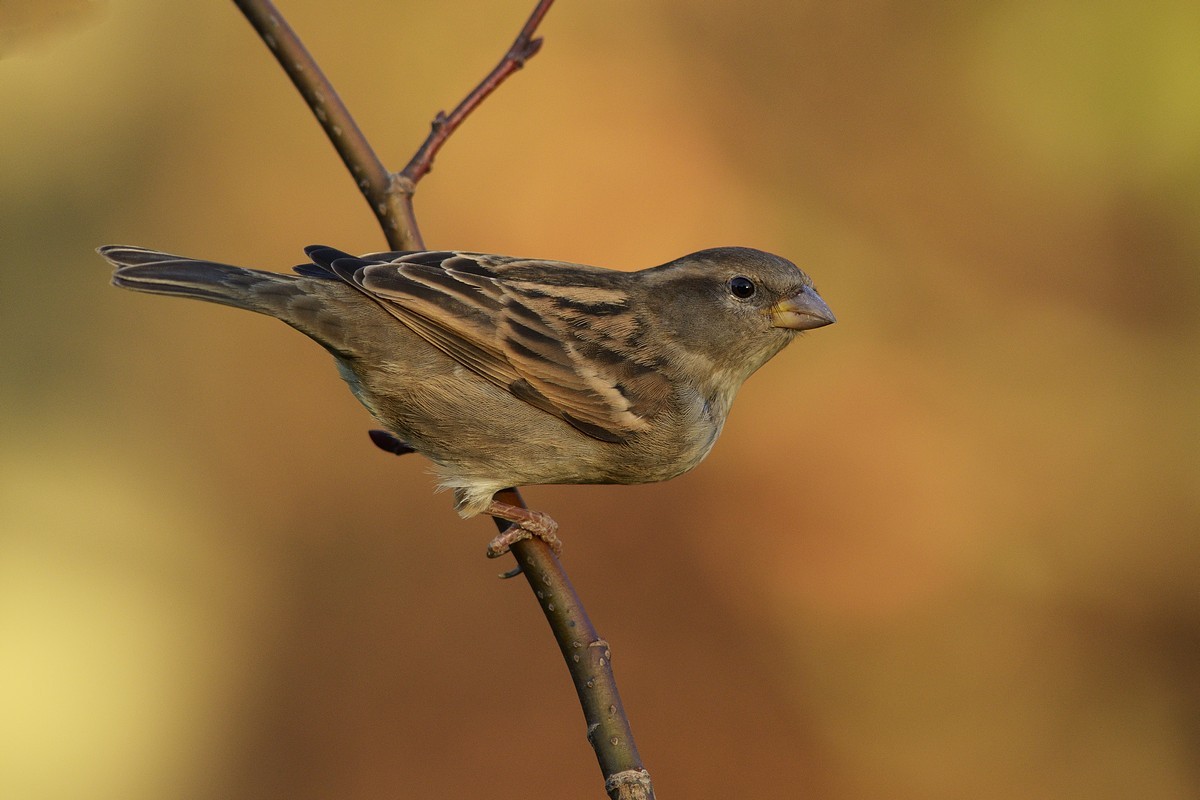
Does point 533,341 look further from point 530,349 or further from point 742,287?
point 742,287

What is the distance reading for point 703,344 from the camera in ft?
13.7

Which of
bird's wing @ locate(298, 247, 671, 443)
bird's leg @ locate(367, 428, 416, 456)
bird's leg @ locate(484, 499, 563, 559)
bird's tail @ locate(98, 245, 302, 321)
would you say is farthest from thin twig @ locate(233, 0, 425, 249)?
bird's leg @ locate(484, 499, 563, 559)

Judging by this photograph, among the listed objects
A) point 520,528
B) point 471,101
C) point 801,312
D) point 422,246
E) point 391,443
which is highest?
point 471,101

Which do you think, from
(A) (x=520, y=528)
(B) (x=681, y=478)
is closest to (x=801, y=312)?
(A) (x=520, y=528)

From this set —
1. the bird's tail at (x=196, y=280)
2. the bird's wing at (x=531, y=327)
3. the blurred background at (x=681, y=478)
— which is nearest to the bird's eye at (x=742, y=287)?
the bird's wing at (x=531, y=327)

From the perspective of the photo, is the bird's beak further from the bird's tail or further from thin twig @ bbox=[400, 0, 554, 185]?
the bird's tail

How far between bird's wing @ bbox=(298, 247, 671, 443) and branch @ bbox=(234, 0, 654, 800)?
16cm

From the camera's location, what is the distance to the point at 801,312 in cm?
404

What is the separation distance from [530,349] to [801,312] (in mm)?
940

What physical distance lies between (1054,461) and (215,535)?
4919mm

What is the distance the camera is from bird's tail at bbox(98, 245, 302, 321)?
3.62 metres

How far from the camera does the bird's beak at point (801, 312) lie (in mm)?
3994

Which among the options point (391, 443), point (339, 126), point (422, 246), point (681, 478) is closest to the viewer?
point (339, 126)

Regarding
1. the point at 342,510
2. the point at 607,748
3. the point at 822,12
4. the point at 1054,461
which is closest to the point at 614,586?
the point at 342,510
